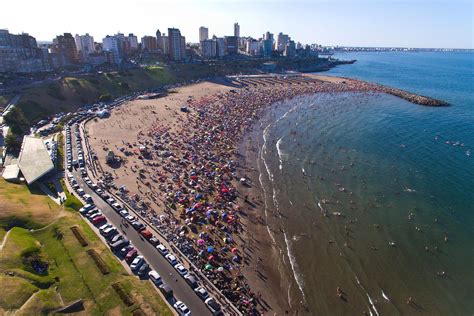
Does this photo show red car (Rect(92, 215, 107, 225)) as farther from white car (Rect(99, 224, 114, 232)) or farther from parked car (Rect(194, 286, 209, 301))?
parked car (Rect(194, 286, 209, 301))

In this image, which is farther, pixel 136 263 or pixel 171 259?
pixel 171 259

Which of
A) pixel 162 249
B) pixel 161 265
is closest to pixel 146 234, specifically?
pixel 162 249

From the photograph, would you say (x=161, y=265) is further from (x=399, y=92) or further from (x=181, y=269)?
(x=399, y=92)

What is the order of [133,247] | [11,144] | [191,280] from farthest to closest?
[11,144]
[133,247]
[191,280]

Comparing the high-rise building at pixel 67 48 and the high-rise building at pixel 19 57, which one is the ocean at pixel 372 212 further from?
the high-rise building at pixel 67 48

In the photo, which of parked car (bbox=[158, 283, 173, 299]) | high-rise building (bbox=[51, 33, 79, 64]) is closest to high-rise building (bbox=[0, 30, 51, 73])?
high-rise building (bbox=[51, 33, 79, 64])
